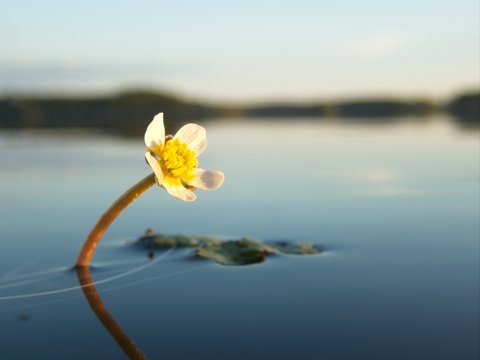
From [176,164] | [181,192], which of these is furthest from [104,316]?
[176,164]

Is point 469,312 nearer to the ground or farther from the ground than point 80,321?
farther from the ground

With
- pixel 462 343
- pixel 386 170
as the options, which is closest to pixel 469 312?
pixel 462 343

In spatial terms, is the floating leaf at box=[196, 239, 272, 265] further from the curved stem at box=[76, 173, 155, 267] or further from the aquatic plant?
the aquatic plant

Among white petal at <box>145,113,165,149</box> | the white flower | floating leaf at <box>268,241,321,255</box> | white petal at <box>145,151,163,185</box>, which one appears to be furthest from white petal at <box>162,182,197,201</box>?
floating leaf at <box>268,241,321,255</box>

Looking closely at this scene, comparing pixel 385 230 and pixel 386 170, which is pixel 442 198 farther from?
pixel 386 170

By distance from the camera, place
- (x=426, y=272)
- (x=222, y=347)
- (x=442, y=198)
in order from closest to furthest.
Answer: (x=222, y=347) → (x=426, y=272) → (x=442, y=198)

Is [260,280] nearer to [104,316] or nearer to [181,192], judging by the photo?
[181,192]

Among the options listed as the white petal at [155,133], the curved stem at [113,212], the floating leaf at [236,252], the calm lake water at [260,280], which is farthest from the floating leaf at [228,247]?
the white petal at [155,133]

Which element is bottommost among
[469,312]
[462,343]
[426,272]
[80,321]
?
[80,321]
